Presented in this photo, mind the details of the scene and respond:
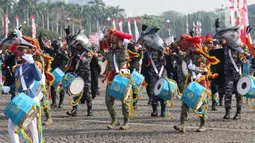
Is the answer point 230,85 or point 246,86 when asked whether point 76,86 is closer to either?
point 230,85

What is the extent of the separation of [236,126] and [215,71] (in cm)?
221

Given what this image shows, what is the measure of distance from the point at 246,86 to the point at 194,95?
218 cm

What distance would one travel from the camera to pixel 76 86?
11.6 metres

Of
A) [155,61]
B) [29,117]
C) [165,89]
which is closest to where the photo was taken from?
[29,117]

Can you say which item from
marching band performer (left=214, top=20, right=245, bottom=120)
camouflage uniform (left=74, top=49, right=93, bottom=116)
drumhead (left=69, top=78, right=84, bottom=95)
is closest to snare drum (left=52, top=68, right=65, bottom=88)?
camouflage uniform (left=74, top=49, right=93, bottom=116)

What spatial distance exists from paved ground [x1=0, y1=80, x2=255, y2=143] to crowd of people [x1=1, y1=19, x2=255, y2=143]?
1.03 ft

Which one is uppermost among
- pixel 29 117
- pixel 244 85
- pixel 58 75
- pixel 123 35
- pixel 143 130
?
pixel 123 35

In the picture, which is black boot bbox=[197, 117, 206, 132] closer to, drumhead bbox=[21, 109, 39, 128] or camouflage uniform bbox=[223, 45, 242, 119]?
camouflage uniform bbox=[223, 45, 242, 119]

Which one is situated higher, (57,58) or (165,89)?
(57,58)

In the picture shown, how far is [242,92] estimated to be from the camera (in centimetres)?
1092

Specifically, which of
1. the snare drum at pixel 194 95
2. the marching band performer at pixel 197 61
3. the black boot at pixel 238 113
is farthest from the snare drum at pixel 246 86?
the snare drum at pixel 194 95

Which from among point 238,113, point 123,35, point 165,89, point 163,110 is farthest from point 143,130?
point 238,113

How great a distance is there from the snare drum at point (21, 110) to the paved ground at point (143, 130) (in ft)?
6.81

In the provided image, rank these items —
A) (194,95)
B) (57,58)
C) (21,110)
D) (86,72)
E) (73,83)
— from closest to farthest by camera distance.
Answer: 1. (21,110)
2. (194,95)
3. (73,83)
4. (86,72)
5. (57,58)
